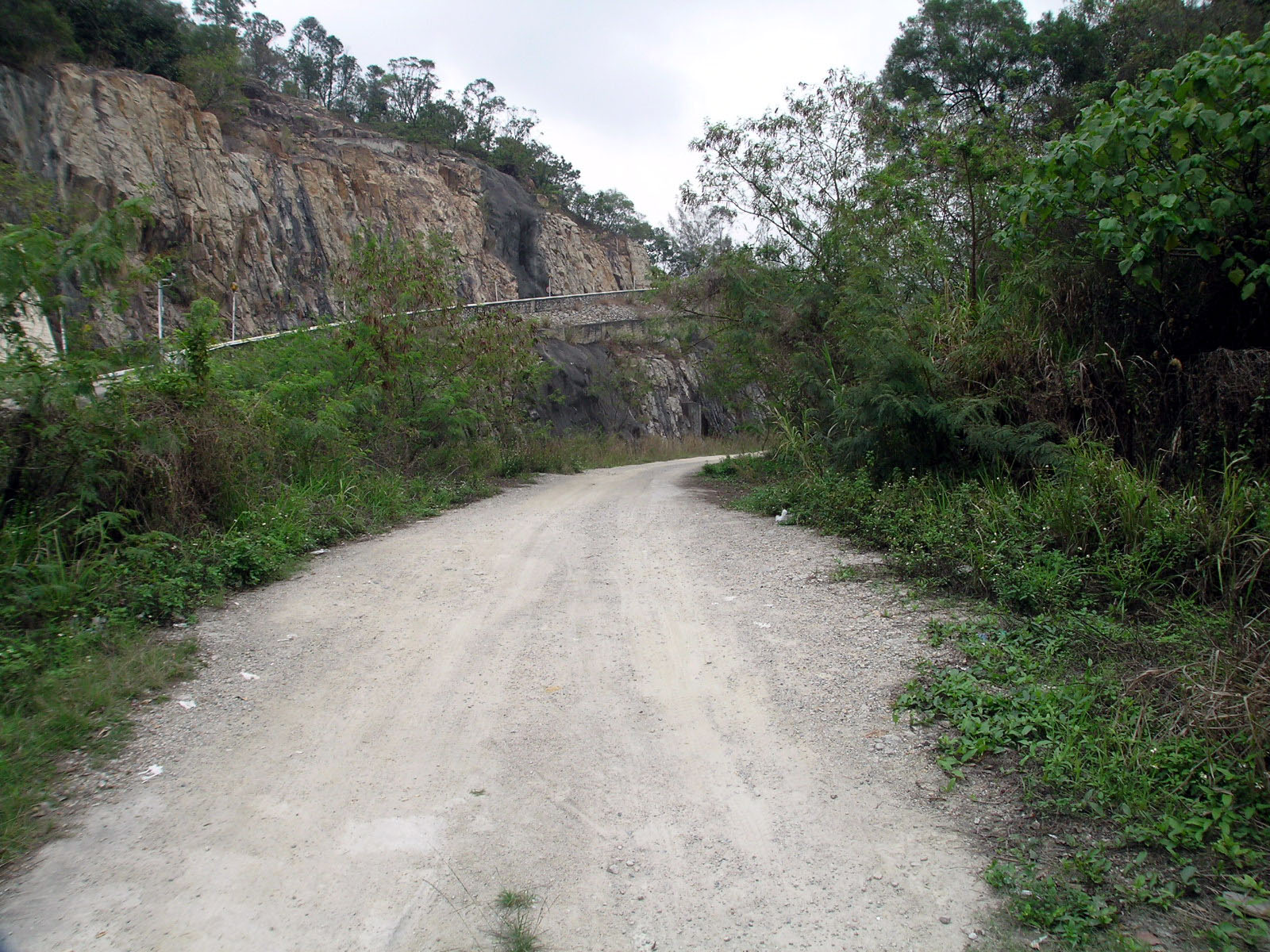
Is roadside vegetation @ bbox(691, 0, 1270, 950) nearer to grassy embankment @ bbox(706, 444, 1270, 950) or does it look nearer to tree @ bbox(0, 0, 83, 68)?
grassy embankment @ bbox(706, 444, 1270, 950)

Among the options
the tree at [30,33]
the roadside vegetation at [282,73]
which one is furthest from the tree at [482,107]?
the tree at [30,33]

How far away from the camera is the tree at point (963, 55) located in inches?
949

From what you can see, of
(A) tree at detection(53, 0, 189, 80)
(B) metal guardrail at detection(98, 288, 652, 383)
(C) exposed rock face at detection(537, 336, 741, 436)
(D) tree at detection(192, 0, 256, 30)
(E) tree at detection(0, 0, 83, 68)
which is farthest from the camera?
(D) tree at detection(192, 0, 256, 30)

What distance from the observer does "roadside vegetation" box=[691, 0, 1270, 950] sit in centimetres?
352

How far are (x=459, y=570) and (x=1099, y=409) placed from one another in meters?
6.63

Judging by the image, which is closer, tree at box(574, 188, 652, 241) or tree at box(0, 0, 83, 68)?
tree at box(0, 0, 83, 68)

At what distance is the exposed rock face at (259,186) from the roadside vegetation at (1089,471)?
30.0 feet

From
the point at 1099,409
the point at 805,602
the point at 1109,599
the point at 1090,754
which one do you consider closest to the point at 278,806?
the point at 1090,754

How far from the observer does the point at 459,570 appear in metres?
8.31

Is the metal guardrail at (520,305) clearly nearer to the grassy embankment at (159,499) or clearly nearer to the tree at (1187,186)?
the grassy embankment at (159,499)

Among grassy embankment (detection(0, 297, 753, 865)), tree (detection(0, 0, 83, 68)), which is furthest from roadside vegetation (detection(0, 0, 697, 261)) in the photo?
grassy embankment (detection(0, 297, 753, 865))

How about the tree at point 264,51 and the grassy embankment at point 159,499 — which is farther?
the tree at point 264,51

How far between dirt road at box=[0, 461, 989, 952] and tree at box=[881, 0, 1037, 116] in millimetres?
22992

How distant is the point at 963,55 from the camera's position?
2547cm
